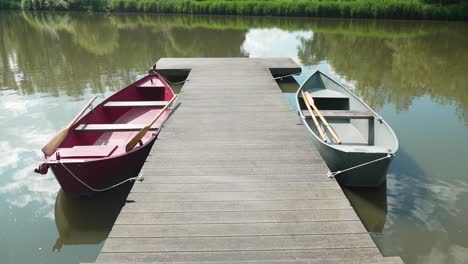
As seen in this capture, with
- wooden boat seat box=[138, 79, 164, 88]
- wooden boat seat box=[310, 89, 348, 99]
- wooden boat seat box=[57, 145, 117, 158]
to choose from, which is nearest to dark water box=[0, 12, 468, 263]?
wooden boat seat box=[57, 145, 117, 158]

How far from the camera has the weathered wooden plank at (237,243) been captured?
10.3 feet

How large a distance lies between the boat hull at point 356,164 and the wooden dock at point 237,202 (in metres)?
0.29

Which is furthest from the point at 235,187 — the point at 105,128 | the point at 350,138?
the point at 350,138

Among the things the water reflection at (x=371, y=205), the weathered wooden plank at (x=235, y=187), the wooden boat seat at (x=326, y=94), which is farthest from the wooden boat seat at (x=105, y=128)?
the wooden boat seat at (x=326, y=94)

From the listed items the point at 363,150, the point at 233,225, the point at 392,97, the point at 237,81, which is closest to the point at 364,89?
the point at 392,97

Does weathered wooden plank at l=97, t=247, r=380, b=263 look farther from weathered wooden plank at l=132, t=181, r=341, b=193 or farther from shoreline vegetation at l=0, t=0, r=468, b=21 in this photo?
shoreline vegetation at l=0, t=0, r=468, b=21

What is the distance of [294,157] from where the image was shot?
4836mm

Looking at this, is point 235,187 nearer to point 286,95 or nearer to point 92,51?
point 286,95

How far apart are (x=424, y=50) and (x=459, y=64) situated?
2.87m

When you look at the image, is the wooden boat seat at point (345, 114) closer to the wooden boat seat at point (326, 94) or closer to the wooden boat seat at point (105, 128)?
the wooden boat seat at point (326, 94)

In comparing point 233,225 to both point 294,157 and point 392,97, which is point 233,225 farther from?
point 392,97

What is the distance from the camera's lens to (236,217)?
357cm

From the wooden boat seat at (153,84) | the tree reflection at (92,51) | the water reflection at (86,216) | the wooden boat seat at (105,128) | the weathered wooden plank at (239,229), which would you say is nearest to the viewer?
the weathered wooden plank at (239,229)

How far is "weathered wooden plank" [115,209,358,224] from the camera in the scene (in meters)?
3.50
